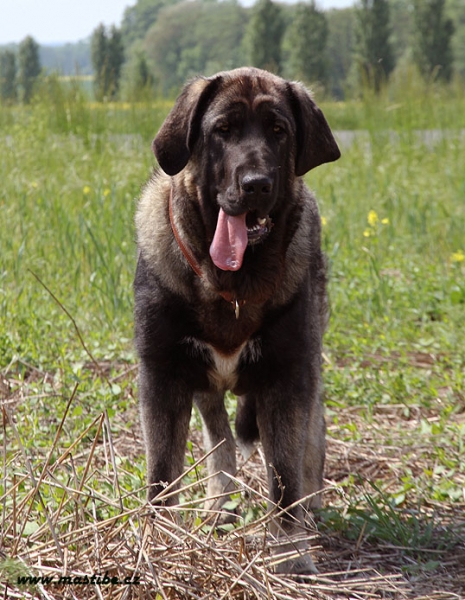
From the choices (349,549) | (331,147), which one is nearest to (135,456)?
(349,549)

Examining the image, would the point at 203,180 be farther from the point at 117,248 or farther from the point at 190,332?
the point at 117,248

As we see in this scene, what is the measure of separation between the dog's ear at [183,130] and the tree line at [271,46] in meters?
0.75

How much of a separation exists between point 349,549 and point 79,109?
791 centimetres

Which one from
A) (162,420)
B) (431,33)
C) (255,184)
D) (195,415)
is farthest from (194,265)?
(431,33)

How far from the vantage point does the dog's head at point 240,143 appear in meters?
2.90

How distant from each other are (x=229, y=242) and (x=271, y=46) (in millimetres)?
49947

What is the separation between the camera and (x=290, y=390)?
309 centimetres

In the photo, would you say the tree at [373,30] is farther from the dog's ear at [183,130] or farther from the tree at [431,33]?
the dog's ear at [183,130]

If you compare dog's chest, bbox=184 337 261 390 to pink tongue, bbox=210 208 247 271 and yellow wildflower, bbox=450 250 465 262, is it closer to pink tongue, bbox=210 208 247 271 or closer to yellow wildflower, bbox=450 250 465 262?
pink tongue, bbox=210 208 247 271

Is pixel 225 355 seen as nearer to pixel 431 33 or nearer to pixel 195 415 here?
pixel 195 415

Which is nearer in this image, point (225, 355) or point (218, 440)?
point (225, 355)

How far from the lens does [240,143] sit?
2928 mm

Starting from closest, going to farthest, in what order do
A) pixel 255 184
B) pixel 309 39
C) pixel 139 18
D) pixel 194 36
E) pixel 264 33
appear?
pixel 255 184
pixel 309 39
pixel 264 33
pixel 194 36
pixel 139 18

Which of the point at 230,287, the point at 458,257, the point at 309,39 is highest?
the point at 230,287
